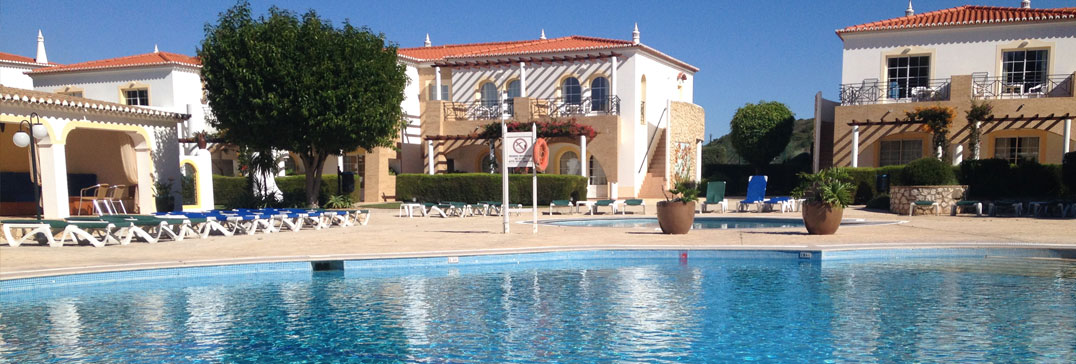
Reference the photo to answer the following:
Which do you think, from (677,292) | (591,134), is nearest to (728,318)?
(677,292)

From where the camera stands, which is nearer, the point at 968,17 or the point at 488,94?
the point at 968,17

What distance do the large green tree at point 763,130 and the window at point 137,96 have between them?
2827 cm

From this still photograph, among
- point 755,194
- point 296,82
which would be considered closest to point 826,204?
point 755,194

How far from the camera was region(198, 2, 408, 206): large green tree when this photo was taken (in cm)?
1751

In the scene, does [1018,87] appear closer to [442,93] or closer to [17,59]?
[442,93]

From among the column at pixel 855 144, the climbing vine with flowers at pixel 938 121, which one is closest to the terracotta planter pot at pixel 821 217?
the column at pixel 855 144

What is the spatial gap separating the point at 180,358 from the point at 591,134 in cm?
2144

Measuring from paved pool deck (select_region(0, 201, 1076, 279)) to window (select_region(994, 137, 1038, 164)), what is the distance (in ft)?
32.8

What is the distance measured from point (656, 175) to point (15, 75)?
100 ft

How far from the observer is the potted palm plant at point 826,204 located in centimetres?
1298

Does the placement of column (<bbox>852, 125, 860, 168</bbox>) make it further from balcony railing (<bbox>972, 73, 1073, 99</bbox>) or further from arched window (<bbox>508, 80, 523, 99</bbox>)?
arched window (<bbox>508, 80, 523, 99</bbox>)

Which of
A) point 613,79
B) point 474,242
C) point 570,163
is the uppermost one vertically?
point 613,79

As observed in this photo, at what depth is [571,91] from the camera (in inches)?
1173

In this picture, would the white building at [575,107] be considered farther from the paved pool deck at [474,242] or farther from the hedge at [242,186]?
the paved pool deck at [474,242]
